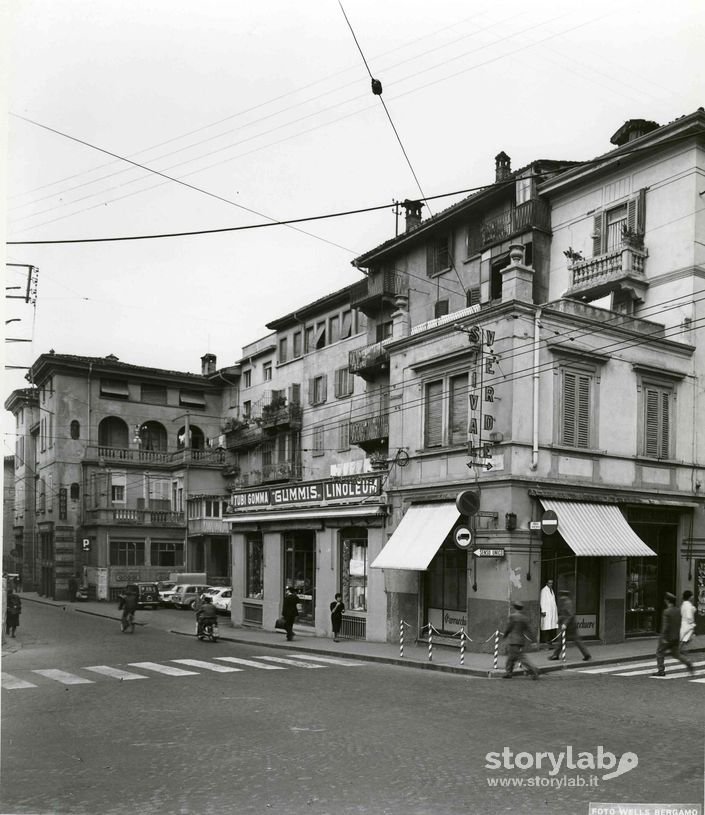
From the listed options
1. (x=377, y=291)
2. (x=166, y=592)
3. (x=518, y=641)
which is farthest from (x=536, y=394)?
(x=166, y=592)

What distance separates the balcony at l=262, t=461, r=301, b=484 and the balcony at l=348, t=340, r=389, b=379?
26.0 ft

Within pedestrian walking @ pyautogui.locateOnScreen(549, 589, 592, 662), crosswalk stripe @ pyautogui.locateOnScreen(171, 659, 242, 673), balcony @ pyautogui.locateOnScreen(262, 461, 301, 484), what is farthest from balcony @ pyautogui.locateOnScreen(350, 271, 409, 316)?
crosswalk stripe @ pyautogui.locateOnScreen(171, 659, 242, 673)

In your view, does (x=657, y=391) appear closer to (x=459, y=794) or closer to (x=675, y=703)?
(x=675, y=703)

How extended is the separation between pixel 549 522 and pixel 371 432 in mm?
16702

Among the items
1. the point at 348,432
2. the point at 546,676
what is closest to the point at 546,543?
the point at 546,676

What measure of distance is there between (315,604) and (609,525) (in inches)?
442

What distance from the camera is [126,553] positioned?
5359cm

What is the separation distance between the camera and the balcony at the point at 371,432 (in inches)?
1422

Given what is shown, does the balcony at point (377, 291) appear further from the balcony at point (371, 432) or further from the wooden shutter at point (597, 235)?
the wooden shutter at point (597, 235)

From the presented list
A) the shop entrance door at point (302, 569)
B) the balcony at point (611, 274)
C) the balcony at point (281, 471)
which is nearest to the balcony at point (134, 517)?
the balcony at point (281, 471)

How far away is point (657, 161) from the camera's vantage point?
25234mm

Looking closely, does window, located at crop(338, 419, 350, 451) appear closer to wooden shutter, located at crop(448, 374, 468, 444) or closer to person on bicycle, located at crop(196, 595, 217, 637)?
person on bicycle, located at crop(196, 595, 217, 637)

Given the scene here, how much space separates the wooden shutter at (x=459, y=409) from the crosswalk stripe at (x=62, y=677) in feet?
37.9

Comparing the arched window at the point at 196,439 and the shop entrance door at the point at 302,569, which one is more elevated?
the arched window at the point at 196,439
